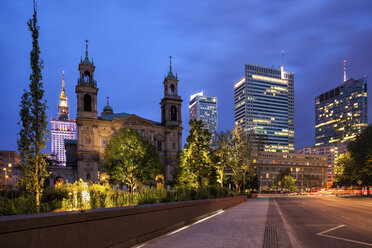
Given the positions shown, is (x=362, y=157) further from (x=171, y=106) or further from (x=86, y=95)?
(x=86, y=95)

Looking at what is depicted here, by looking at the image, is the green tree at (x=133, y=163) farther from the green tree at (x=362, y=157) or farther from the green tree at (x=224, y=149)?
the green tree at (x=362, y=157)

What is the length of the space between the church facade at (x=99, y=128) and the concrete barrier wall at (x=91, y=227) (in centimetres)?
6416

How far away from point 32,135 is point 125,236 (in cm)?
498

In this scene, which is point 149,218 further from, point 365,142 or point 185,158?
point 365,142

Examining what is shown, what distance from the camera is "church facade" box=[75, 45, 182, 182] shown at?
72.5 meters

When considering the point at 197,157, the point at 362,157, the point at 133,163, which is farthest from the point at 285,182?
the point at 197,157

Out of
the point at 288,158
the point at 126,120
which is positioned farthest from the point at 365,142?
the point at 288,158

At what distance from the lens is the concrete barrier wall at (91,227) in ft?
15.6

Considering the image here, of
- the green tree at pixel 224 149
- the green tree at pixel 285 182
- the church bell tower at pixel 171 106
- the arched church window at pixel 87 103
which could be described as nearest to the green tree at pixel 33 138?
the green tree at pixel 224 149

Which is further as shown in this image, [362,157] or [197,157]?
[362,157]

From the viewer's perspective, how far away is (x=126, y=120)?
79562mm

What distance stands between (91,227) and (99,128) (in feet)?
238

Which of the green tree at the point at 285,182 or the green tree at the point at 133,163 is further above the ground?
the green tree at the point at 133,163

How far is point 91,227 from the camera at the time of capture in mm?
6605
